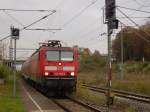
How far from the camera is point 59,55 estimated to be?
2842 centimetres

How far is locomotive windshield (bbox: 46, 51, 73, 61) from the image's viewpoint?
92.9 feet

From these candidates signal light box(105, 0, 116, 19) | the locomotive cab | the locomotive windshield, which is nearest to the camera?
signal light box(105, 0, 116, 19)

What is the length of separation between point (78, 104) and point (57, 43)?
6712 millimetres

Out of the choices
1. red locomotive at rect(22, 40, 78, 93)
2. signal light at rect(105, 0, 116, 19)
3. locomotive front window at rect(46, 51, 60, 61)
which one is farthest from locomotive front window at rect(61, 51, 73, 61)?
signal light at rect(105, 0, 116, 19)

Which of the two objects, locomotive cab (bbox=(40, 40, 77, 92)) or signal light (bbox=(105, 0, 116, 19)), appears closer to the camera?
signal light (bbox=(105, 0, 116, 19))

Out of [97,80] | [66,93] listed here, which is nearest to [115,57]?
[97,80]

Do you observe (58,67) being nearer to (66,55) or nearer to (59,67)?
(59,67)

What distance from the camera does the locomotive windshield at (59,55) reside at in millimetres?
28312

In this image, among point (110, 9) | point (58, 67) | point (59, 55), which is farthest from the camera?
point (59, 55)

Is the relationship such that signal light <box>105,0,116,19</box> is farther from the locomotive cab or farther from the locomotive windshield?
the locomotive windshield

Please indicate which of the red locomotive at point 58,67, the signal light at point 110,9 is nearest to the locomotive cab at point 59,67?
the red locomotive at point 58,67

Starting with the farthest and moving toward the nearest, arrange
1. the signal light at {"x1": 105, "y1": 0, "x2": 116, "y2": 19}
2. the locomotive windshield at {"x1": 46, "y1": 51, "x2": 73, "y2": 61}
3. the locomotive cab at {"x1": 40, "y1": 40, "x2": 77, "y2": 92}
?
the locomotive windshield at {"x1": 46, "y1": 51, "x2": 73, "y2": 61}, the locomotive cab at {"x1": 40, "y1": 40, "x2": 77, "y2": 92}, the signal light at {"x1": 105, "y1": 0, "x2": 116, "y2": 19}

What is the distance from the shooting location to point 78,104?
79.3 ft

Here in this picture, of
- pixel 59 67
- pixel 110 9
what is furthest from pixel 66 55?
pixel 110 9
